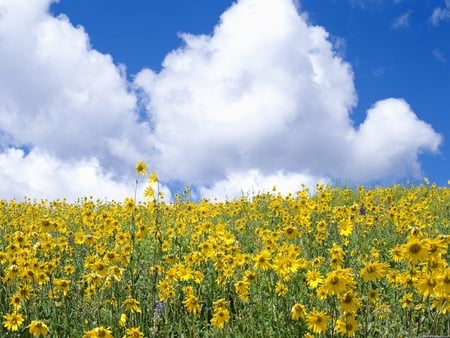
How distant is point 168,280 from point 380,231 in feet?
18.7

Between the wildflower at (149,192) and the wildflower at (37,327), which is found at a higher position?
the wildflower at (149,192)

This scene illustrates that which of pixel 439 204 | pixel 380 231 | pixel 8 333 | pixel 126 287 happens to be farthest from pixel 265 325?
pixel 439 204

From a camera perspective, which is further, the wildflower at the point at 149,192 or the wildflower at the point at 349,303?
the wildflower at the point at 149,192

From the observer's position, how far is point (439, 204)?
14094 millimetres

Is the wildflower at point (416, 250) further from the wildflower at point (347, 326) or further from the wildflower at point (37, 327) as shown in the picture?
the wildflower at point (37, 327)

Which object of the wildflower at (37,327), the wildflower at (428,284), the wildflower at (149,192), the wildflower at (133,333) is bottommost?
the wildflower at (133,333)

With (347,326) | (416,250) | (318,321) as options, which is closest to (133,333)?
(318,321)

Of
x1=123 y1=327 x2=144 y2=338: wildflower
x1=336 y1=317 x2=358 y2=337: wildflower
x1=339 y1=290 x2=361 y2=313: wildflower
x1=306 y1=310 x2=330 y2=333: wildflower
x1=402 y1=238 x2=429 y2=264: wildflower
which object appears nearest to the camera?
x1=339 y1=290 x2=361 y2=313: wildflower

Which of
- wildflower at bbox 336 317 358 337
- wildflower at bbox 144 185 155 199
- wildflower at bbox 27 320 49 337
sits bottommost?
wildflower at bbox 336 317 358 337

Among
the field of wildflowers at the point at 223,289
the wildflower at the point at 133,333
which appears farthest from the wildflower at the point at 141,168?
the wildflower at the point at 133,333

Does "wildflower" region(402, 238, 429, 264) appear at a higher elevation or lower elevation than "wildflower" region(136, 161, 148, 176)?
lower

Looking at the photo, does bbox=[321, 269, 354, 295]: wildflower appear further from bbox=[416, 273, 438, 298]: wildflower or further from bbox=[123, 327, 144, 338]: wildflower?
bbox=[123, 327, 144, 338]: wildflower

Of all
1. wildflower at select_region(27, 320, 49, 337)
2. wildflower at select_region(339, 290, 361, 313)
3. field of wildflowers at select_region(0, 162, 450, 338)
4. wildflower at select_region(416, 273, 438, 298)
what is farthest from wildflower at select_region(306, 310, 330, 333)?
wildflower at select_region(27, 320, 49, 337)

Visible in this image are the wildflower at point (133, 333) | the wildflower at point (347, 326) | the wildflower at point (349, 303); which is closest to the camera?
the wildflower at point (349, 303)
